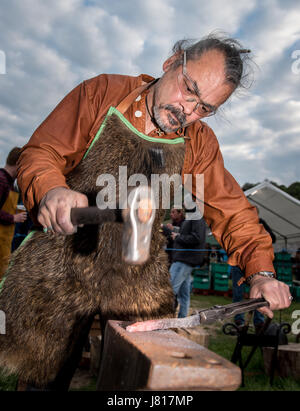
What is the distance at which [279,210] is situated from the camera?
428 inches

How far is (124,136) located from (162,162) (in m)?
0.25

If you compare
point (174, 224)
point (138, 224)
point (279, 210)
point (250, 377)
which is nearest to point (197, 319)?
point (138, 224)

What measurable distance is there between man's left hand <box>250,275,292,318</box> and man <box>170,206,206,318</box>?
391 cm

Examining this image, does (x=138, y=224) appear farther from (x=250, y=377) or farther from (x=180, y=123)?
(x=250, y=377)

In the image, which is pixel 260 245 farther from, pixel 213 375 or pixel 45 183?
pixel 45 183

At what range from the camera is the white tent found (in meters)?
9.85

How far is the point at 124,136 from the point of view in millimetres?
1594

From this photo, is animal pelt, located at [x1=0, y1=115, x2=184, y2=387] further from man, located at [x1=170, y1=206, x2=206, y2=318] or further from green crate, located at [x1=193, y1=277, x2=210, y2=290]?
green crate, located at [x1=193, y1=277, x2=210, y2=290]

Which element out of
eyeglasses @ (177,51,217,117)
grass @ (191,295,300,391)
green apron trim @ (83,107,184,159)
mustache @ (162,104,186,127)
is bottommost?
grass @ (191,295,300,391)

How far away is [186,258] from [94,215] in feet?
15.2

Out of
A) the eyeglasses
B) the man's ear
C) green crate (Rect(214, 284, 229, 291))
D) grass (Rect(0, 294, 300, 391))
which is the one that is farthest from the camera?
green crate (Rect(214, 284, 229, 291))

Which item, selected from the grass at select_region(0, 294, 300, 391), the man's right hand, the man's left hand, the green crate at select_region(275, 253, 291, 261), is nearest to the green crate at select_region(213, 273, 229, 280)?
the green crate at select_region(275, 253, 291, 261)

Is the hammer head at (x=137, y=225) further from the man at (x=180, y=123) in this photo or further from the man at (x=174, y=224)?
the man at (x=174, y=224)
